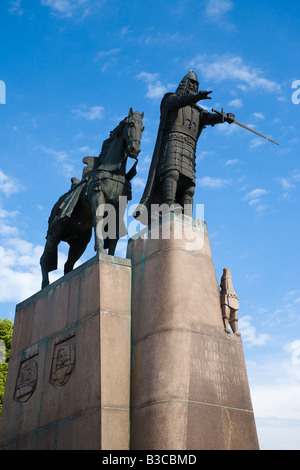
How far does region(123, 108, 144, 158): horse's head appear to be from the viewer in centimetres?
973

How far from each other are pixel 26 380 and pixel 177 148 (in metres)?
4.64

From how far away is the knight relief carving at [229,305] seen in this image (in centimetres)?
843

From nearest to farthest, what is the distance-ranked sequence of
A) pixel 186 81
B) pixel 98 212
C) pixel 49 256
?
pixel 98 212, pixel 186 81, pixel 49 256

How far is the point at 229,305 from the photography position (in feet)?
27.8

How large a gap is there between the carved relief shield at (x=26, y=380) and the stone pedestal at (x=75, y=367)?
16mm

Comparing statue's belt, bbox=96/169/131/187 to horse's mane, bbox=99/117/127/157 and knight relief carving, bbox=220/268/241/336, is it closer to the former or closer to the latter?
horse's mane, bbox=99/117/127/157

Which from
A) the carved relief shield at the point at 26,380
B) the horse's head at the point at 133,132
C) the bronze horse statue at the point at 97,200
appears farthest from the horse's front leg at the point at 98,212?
the carved relief shield at the point at 26,380

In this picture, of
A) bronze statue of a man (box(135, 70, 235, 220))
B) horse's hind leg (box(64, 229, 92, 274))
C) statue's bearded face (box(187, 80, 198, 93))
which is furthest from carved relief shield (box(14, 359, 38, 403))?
statue's bearded face (box(187, 80, 198, 93))

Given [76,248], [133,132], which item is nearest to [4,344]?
[76,248]

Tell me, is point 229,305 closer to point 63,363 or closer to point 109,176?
point 63,363

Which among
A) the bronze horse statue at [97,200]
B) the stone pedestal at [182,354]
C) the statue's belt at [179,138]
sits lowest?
the stone pedestal at [182,354]

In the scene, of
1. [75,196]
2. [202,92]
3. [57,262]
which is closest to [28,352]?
[57,262]

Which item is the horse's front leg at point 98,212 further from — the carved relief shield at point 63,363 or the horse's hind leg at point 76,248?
the carved relief shield at point 63,363
